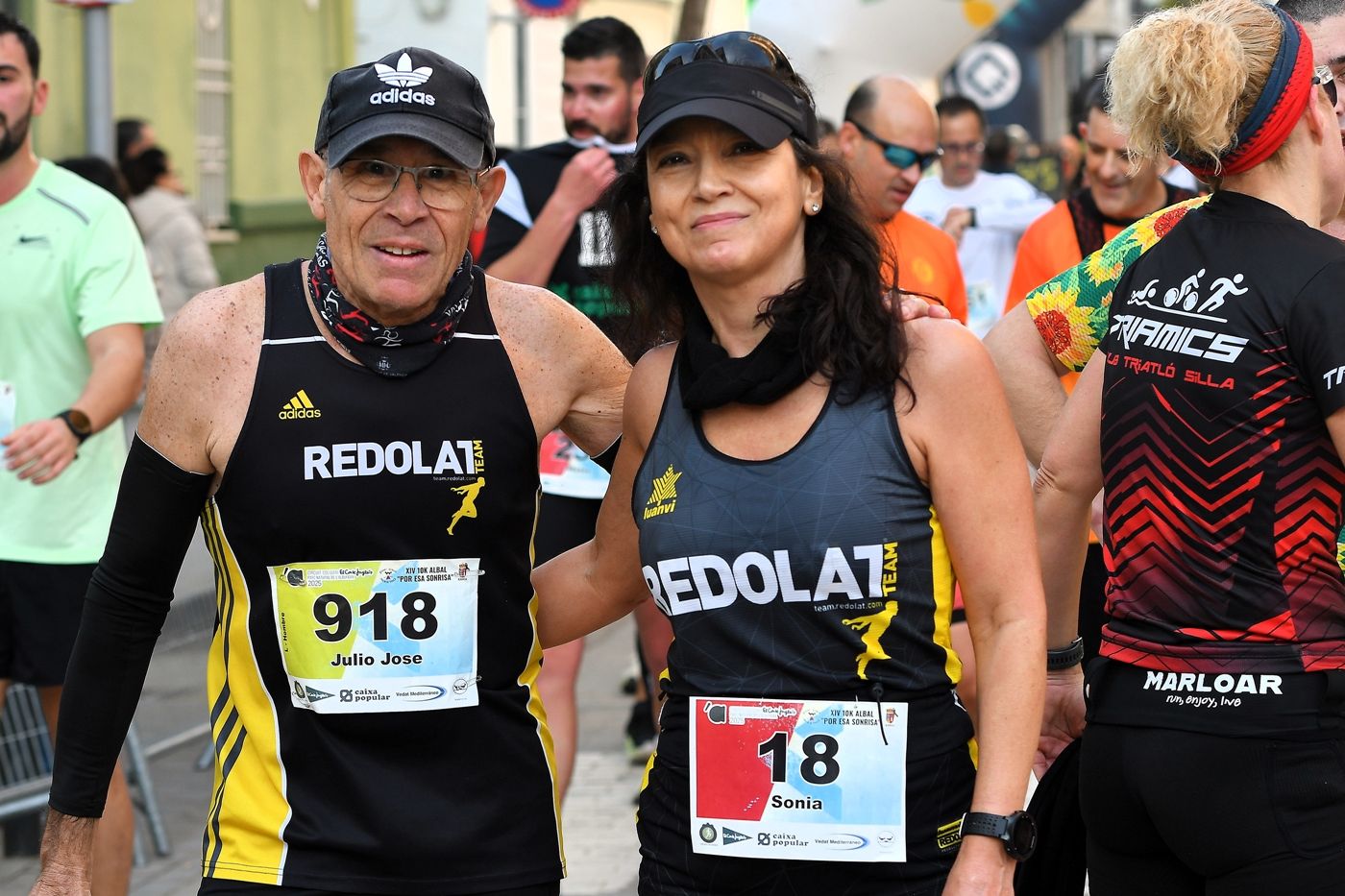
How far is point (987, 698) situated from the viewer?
9.11 ft

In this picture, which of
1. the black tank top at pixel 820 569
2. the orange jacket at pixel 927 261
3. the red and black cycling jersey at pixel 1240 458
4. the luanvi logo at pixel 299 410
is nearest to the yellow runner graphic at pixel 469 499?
the luanvi logo at pixel 299 410

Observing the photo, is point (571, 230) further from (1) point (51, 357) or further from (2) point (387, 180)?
(2) point (387, 180)

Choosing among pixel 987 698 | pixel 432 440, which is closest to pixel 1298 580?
pixel 987 698

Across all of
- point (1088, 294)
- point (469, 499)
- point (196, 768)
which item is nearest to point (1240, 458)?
point (1088, 294)

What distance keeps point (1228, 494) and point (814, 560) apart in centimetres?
61

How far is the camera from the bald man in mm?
6199

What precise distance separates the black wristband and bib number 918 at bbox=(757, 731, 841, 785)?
2.55 feet

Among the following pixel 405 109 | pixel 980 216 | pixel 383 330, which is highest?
pixel 405 109

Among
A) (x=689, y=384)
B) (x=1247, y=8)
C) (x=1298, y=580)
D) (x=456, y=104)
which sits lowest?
(x=1298, y=580)

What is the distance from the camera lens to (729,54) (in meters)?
2.86

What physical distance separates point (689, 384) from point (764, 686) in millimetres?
475

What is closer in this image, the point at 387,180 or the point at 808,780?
the point at 808,780

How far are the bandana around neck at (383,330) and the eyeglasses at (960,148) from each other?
283 inches

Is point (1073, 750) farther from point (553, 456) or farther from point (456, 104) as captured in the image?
point (553, 456)
